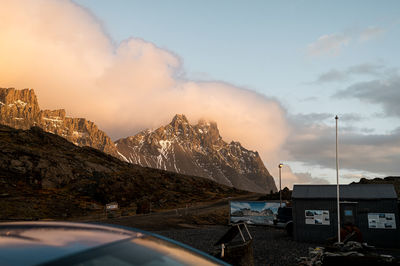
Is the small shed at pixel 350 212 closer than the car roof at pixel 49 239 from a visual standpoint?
No

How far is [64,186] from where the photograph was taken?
300ft

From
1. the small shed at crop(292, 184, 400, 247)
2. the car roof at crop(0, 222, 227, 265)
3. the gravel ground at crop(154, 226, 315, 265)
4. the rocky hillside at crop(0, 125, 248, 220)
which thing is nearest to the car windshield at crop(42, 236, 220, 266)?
the car roof at crop(0, 222, 227, 265)

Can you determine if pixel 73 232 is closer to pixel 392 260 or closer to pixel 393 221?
pixel 392 260

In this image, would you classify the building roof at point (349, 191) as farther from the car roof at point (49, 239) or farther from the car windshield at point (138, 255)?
the car roof at point (49, 239)

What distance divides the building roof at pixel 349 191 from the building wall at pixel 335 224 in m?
0.32

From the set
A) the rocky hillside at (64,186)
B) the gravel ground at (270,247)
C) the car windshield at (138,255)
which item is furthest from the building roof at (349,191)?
the rocky hillside at (64,186)

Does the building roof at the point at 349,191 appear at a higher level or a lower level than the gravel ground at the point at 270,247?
higher

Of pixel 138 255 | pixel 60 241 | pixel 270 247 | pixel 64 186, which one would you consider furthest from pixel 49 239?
pixel 64 186

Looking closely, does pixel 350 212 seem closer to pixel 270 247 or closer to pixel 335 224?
pixel 335 224

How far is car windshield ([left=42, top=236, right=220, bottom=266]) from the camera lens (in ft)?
5.68

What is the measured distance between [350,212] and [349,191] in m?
1.68

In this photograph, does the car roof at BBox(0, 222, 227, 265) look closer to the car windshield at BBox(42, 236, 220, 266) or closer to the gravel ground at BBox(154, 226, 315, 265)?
the car windshield at BBox(42, 236, 220, 266)

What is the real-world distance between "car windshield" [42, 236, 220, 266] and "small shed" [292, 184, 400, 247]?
87.2 feet

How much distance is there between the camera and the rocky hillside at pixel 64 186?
65250 mm
